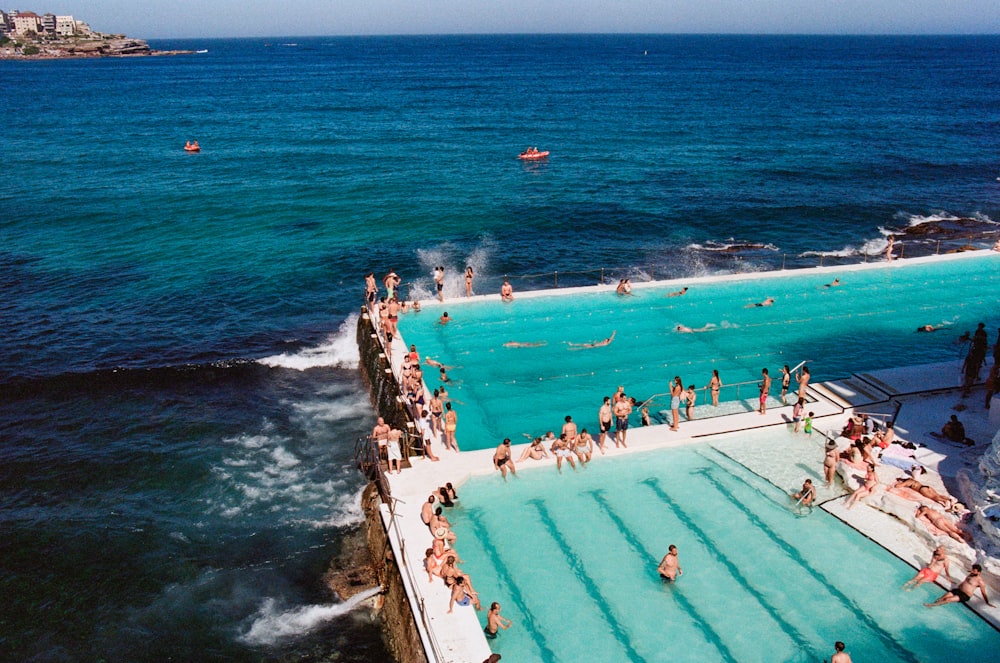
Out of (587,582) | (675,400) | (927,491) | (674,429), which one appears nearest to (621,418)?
(674,429)

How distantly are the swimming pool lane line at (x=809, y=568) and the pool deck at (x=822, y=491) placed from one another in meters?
1.65

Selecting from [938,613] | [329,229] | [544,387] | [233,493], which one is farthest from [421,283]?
[938,613]

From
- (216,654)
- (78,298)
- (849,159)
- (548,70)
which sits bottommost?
(216,654)

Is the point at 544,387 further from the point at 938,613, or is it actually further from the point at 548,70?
the point at 548,70

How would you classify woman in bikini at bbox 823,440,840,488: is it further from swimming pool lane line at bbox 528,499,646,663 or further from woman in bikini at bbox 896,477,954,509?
swimming pool lane line at bbox 528,499,646,663

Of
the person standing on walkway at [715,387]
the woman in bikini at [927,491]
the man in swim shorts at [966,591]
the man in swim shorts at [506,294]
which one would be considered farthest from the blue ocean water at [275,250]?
the woman in bikini at [927,491]

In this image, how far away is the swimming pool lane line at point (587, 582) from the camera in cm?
1287

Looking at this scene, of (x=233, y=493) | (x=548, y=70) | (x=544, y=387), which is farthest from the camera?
(x=548, y=70)

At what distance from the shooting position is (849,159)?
64188 mm

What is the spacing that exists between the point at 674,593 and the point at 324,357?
19.8m

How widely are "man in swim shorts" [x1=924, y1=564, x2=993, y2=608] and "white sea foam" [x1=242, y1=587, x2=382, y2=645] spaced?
39.0 ft

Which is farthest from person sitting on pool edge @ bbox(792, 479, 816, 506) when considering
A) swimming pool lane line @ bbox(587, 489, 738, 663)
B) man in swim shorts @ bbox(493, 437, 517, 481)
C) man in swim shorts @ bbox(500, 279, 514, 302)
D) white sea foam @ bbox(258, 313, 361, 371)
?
white sea foam @ bbox(258, 313, 361, 371)

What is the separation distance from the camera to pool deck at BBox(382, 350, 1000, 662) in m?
13.2

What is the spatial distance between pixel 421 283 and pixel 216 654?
943 inches
